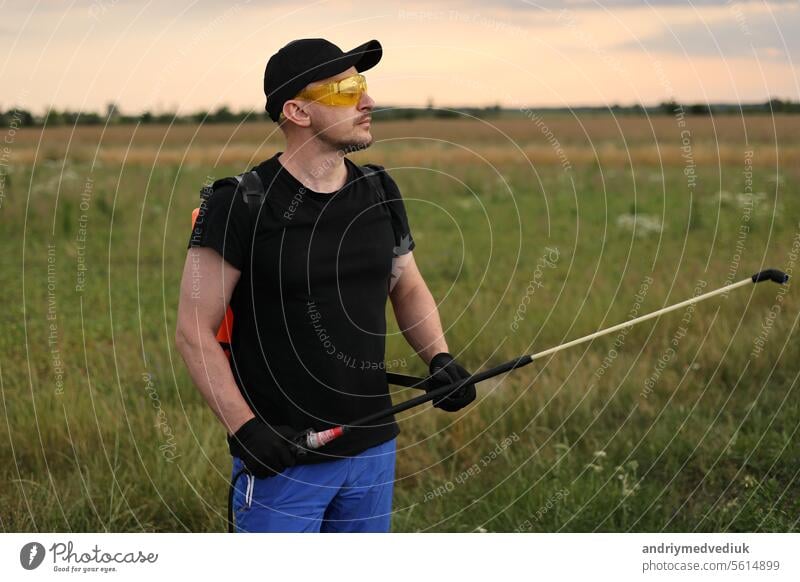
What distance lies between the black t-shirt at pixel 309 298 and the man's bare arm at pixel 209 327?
0.20 feet

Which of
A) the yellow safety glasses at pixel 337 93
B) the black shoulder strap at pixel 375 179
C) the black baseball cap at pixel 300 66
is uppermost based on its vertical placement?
the black baseball cap at pixel 300 66

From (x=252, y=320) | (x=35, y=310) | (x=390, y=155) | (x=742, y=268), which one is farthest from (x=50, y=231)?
(x=390, y=155)

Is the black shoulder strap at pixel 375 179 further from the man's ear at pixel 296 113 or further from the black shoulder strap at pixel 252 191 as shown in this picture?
the black shoulder strap at pixel 252 191

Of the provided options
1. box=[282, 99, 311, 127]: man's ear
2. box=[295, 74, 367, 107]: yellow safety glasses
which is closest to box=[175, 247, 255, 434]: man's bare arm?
box=[282, 99, 311, 127]: man's ear

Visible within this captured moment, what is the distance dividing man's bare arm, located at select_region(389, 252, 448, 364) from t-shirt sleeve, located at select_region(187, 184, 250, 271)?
74cm

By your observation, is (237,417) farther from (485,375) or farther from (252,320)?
(485,375)

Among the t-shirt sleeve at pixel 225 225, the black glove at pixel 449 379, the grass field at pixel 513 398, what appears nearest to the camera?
the t-shirt sleeve at pixel 225 225

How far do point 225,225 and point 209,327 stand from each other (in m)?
0.35

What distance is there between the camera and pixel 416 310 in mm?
3990

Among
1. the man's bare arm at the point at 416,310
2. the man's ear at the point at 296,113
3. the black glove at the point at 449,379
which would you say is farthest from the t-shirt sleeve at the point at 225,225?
the black glove at the point at 449,379

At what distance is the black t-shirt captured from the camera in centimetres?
340

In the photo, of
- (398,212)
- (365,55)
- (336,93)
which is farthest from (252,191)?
(365,55)

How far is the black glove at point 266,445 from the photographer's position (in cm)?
340

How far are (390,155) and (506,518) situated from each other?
2710 cm
